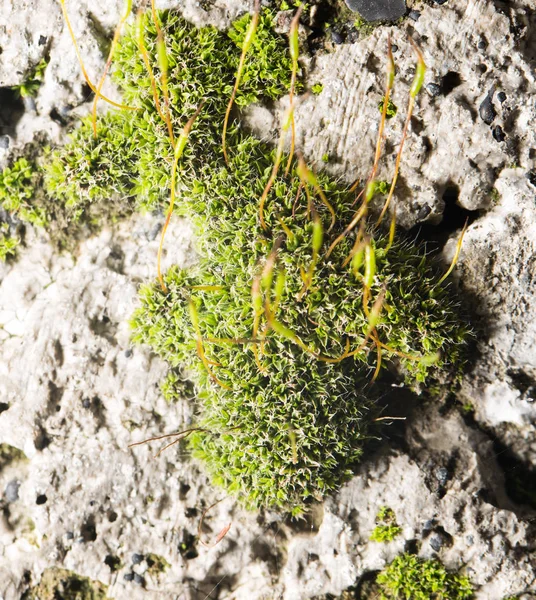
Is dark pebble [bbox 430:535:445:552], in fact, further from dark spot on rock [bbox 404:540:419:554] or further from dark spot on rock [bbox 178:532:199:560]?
dark spot on rock [bbox 178:532:199:560]

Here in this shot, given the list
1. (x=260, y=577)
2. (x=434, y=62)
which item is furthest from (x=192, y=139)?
(x=260, y=577)

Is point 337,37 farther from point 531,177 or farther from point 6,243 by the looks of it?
point 6,243

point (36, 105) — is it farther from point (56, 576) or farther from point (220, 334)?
point (56, 576)

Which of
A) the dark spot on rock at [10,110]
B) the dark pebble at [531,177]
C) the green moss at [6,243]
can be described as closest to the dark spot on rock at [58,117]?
the dark spot on rock at [10,110]

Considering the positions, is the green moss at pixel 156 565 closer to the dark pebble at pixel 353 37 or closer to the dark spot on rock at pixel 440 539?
the dark spot on rock at pixel 440 539

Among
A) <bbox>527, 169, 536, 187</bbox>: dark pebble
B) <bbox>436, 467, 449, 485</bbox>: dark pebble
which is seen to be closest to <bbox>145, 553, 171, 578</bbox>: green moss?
<bbox>436, 467, 449, 485</bbox>: dark pebble
